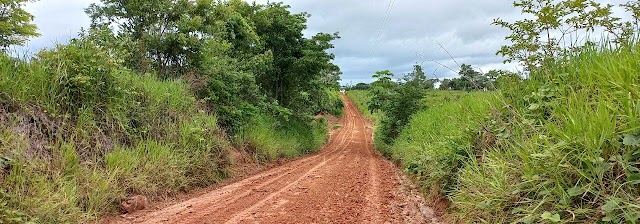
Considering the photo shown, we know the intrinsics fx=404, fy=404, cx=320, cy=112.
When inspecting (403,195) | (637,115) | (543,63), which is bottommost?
(403,195)

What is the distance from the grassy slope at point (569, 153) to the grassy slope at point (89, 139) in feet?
15.1

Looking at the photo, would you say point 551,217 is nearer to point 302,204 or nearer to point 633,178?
point 633,178

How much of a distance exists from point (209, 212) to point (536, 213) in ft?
13.4

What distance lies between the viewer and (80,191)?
5152 millimetres

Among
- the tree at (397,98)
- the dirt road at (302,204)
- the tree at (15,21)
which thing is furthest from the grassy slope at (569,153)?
the tree at (15,21)

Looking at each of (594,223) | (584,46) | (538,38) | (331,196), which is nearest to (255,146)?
(331,196)

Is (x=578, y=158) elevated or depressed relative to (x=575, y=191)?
elevated

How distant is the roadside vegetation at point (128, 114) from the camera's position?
494cm

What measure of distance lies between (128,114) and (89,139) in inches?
49.9

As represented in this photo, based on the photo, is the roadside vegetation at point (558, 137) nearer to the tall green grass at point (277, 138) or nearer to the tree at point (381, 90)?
the tall green grass at point (277, 138)

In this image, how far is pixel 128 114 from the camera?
737cm

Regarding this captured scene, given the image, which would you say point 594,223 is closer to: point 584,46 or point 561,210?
point 561,210

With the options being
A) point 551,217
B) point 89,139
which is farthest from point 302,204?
point 551,217

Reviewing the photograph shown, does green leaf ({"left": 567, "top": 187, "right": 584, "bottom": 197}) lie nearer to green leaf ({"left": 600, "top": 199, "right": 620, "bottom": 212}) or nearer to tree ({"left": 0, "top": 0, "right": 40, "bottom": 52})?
green leaf ({"left": 600, "top": 199, "right": 620, "bottom": 212})
